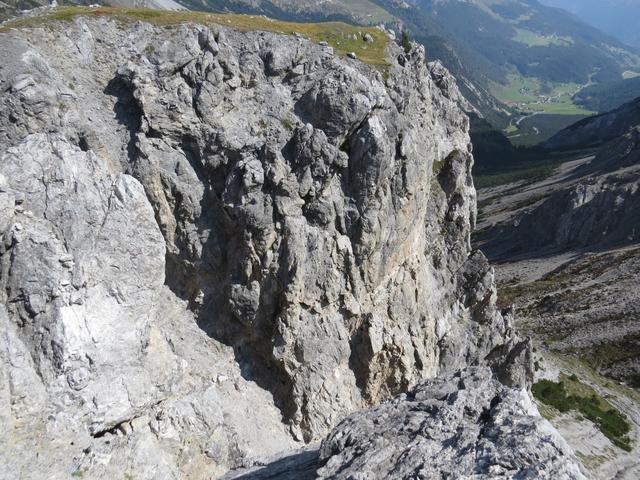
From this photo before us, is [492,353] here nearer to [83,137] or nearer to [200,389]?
[200,389]

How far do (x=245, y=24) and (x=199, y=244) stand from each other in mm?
21915

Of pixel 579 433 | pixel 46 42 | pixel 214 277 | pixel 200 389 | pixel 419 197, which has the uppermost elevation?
pixel 46 42

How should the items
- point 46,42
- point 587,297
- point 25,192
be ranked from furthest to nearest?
1. point 587,297
2. point 46,42
3. point 25,192

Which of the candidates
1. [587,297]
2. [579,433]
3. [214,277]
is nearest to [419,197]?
[214,277]

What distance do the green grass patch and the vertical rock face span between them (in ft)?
94.9

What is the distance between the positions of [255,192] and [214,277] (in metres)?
8.50

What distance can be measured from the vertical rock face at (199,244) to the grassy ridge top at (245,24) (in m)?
1.50

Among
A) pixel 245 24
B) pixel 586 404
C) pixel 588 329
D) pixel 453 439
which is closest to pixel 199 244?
pixel 245 24

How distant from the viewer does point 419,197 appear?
47.7 metres

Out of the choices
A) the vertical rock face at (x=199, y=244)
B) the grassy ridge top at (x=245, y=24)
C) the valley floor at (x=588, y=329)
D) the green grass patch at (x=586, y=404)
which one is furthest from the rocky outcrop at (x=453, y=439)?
Answer: the green grass patch at (x=586, y=404)

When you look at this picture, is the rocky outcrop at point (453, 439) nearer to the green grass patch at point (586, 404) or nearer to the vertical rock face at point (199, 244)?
the vertical rock face at point (199, 244)

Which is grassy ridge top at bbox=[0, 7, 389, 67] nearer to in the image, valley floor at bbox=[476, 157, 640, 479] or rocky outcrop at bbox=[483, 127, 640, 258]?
valley floor at bbox=[476, 157, 640, 479]

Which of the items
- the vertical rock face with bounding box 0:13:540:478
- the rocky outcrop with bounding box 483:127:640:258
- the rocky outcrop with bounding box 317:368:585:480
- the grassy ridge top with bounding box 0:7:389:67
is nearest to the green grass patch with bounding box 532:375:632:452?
the vertical rock face with bounding box 0:13:540:478

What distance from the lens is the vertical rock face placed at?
26641mm
